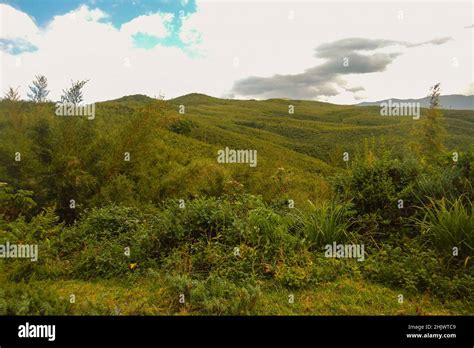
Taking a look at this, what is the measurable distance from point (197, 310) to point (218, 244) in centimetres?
120

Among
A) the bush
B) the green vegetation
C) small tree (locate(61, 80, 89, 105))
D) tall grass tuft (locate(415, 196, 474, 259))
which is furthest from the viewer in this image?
small tree (locate(61, 80, 89, 105))

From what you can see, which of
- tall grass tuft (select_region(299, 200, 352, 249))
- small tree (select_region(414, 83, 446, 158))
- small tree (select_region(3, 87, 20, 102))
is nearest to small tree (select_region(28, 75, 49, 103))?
small tree (select_region(3, 87, 20, 102))

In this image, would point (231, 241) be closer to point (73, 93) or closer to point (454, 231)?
point (454, 231)

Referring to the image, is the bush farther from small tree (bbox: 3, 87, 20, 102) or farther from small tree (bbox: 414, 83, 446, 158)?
small tree (bbox: 414, 83, 446, 158)

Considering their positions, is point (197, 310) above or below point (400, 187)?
below

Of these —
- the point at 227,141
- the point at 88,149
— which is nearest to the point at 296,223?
the point at 88,149

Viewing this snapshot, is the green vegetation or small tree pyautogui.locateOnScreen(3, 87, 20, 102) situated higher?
small tree pyautogui.locateOnScreen(3, 87, 20, 102)

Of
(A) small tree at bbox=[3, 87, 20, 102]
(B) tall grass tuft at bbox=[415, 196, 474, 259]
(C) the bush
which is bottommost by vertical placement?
(C) the bush

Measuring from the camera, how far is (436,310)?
3.83 meters

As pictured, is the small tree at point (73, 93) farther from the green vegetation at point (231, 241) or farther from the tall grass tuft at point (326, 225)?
the tall grass tuft at point (326, 225)

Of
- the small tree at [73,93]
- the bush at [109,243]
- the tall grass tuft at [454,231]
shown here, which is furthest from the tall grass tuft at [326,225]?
the small tree at [73,93]

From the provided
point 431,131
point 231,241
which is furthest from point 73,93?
point 431,131

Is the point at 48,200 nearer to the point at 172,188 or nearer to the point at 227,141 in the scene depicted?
the point at 172,188
